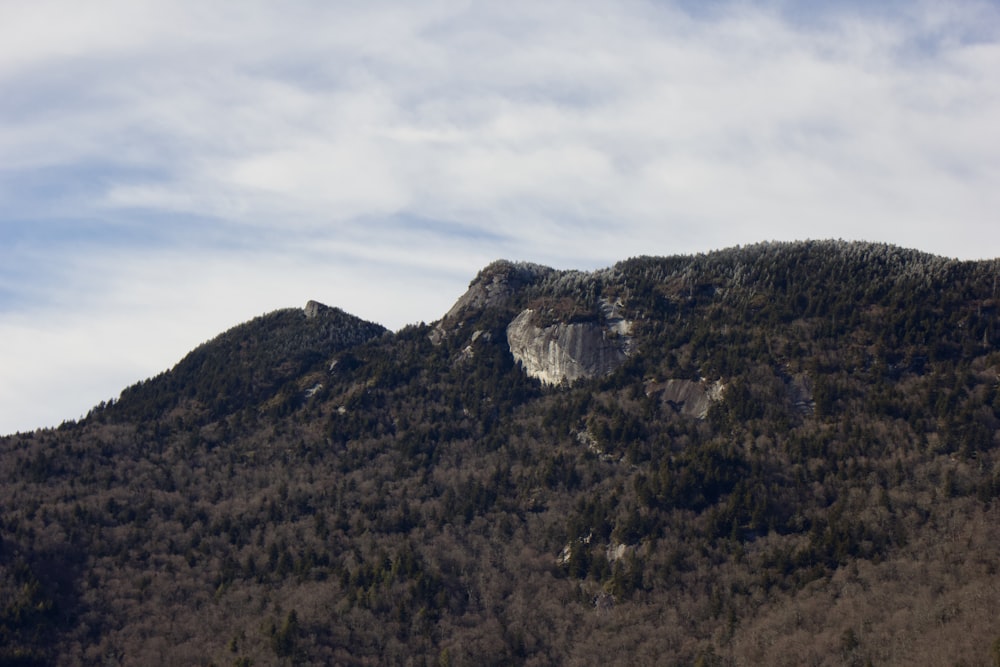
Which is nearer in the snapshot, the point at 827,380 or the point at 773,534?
Answer: the point at 773,534

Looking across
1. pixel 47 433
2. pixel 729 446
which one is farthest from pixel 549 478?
pixel 47 433

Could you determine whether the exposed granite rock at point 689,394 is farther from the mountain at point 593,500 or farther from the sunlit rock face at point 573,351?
the sunlit rock face at point 573,351

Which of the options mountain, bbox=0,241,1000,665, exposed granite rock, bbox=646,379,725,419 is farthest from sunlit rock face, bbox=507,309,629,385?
exposed granite rock, bbox=646,379,725,419

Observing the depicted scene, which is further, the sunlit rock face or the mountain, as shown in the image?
the sunlit rock face

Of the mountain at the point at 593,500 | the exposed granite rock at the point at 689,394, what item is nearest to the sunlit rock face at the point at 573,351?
the mountain at the point at 593,500

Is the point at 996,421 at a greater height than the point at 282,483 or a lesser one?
greater

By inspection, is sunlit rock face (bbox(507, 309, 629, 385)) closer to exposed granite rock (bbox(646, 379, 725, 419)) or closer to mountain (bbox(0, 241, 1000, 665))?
mountain (bbox(0, 241, 1000, 665))

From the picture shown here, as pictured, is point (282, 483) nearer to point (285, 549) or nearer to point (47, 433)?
point (285, 549)
